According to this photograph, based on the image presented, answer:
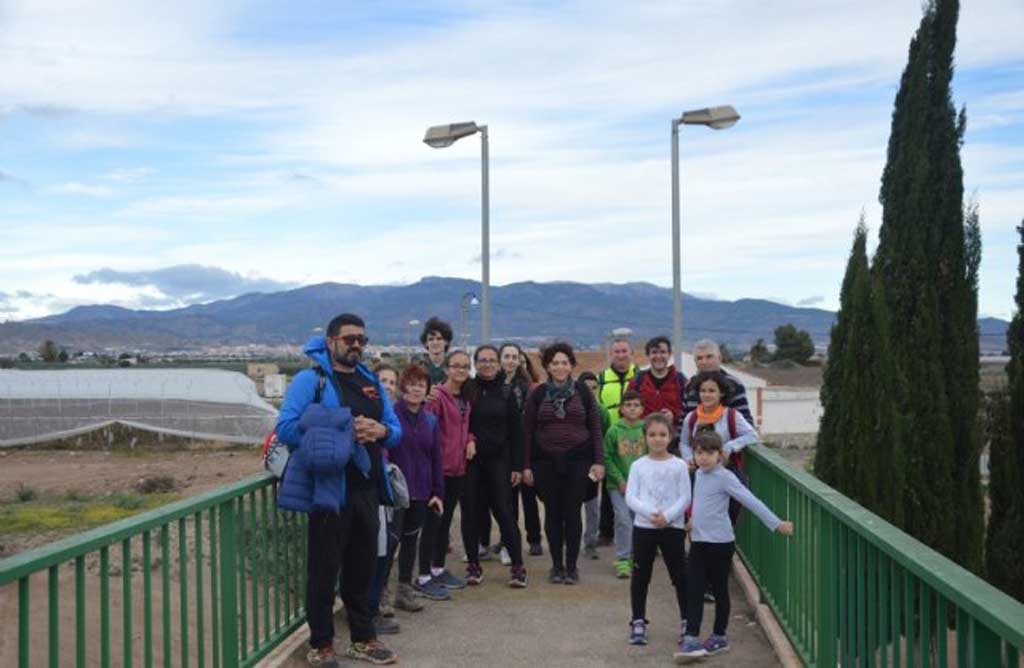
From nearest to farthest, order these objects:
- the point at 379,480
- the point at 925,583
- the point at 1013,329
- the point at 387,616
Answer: the point at 925,583
the point at 379,480
the point at 387,616
the point at 1013,329

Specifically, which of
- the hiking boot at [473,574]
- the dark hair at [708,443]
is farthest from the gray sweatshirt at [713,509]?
the hiking boot at [473,574]

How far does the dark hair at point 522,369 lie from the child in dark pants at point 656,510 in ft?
7.20

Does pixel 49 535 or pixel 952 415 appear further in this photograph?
pixel 49 535

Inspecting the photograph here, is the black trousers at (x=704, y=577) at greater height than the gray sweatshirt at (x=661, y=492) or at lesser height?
lesser

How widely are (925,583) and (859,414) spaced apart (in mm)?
8511

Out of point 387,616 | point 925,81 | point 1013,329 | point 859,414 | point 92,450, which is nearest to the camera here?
point 387,616

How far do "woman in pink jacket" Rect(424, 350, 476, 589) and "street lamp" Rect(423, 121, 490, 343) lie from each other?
239 inches

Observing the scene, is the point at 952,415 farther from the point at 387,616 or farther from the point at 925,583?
the point at 925,583

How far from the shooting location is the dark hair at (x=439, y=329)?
895 centimetres

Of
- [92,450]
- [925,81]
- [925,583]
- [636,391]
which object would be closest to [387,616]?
[636,391]

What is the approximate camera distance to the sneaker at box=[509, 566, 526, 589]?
8227 millimetres

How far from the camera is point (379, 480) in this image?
6.23 meters

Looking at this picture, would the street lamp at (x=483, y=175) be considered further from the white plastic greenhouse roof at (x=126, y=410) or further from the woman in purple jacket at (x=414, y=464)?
the white plastic greenhouse roof at (x=126, y=410)

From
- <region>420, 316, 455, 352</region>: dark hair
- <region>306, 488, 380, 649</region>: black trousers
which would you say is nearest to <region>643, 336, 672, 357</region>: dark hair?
<region>420, 316, 455, 352</region>: dark hair
